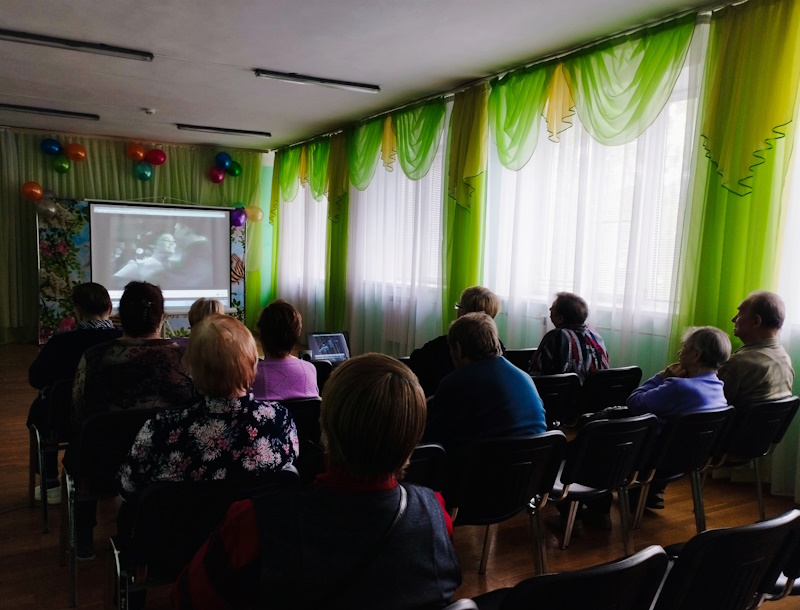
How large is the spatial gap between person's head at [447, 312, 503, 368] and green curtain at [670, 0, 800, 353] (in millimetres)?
2063

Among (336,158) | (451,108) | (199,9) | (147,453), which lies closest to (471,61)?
(451,108)

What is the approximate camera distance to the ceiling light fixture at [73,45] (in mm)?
4488

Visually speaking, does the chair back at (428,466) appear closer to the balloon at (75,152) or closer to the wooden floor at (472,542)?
the wooden floor at (472,542)

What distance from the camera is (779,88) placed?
3.37 m

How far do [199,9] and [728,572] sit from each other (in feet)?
13.8

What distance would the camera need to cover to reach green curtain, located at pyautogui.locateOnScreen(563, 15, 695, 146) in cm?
394

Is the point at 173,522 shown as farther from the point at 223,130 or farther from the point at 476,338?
the point at 223,130

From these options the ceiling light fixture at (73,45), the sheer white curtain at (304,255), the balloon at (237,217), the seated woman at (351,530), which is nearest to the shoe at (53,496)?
the seated woman at (351,530)

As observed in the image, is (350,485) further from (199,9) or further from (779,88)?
(199,9)

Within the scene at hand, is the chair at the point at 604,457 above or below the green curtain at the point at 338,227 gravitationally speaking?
below

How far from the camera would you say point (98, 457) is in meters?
2.15

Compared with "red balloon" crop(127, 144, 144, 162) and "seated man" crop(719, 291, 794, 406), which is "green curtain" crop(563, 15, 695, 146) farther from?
"red balloon" crop(127, 144, 144, 162)

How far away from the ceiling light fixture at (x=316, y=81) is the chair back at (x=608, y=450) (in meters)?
4.39

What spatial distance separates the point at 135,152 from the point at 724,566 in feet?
30.6
